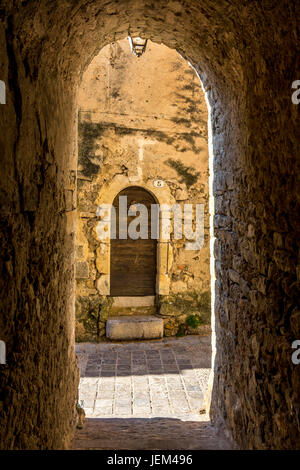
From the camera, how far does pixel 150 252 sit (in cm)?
701

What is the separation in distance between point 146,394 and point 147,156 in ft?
13.7

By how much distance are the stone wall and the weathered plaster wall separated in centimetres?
357

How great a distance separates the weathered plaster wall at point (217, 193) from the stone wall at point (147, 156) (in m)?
3.57

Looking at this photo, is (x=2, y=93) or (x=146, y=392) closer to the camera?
(x=2, y=93)

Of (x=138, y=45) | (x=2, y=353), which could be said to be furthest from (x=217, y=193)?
(x=138, y=45)

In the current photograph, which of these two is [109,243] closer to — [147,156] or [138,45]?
[147,156]

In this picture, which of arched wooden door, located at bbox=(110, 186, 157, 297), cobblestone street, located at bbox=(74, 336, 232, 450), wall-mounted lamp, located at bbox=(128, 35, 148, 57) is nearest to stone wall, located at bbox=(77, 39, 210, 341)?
arched wooden door, located at bbox=(110, 186, 157, 297)

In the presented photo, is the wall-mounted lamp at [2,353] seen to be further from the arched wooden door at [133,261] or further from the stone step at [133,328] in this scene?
the arched wooden door at [133,261]

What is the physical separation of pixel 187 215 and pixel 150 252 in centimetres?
101

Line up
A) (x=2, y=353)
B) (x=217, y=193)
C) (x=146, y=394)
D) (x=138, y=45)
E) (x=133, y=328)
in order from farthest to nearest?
(x=133, y=328)
(x=138, y=45)
(x=146, y=394)
(x=217, y=193)
(x=2, y=353)

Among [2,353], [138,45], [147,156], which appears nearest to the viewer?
[2,353]

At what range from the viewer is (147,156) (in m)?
6.85

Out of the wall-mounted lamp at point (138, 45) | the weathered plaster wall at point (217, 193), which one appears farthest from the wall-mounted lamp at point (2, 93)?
the wall-mounted lamp at point (138, 45)

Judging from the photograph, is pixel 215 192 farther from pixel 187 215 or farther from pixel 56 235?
pixel 187 215
